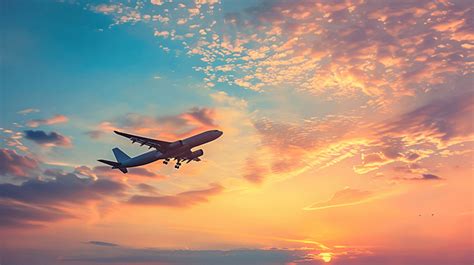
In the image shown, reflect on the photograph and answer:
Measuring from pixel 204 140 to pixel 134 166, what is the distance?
2867 cm

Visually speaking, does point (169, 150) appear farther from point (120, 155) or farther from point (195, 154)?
point (120, 155)

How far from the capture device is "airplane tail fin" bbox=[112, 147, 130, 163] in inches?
5689

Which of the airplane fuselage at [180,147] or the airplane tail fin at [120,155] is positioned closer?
the airplane fuselage at [180,147]

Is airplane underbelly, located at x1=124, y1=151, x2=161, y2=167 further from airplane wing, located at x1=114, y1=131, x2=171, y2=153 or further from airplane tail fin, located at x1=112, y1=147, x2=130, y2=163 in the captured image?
airplane tail fin, located at x1=112, y1=147, x2=130, y2=163

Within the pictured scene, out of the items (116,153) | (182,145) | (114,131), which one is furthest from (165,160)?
(116,153)

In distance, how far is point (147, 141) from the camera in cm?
10650

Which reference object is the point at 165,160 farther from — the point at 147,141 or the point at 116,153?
the point at 116,153

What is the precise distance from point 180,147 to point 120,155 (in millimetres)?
Result: 45165

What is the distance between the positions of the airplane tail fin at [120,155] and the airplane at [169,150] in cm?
1793

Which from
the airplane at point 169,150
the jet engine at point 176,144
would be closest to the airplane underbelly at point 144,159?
the airplane at point 169,150

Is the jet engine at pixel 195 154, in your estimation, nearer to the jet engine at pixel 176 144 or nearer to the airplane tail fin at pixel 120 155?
the jet engine at pixel 176 144

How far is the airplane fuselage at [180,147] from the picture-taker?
348 ft

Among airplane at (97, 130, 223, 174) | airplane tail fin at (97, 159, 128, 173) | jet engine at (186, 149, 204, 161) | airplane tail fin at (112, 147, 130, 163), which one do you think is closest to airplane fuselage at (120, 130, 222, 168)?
airplane at (97, 130, 223, 174)

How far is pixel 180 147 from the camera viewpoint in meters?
109
